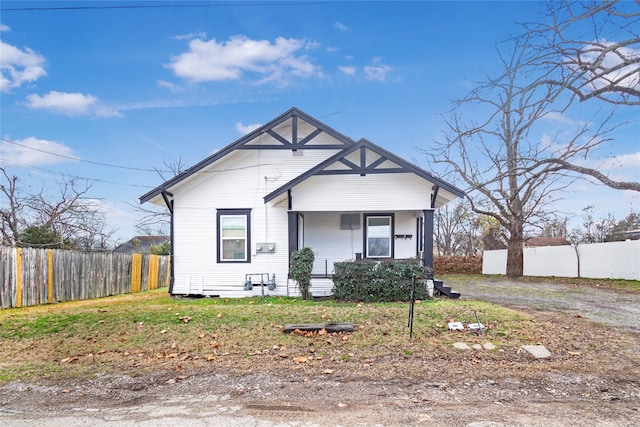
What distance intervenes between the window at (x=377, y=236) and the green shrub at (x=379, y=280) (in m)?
2.47

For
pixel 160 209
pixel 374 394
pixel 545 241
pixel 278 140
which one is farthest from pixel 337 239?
pixel 545 241

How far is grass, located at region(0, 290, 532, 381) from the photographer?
6.09 m

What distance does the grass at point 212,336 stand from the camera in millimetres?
6094

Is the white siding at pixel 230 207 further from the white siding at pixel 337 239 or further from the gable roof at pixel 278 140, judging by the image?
the white siding at pixel 337 239

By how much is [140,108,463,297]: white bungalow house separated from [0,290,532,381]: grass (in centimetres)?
303

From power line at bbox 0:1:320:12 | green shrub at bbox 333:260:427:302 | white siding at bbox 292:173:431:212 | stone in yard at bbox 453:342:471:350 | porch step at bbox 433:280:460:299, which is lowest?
stone in yard at bbox 453:342:471:350

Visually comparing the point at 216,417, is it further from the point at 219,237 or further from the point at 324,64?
the point at 324,64

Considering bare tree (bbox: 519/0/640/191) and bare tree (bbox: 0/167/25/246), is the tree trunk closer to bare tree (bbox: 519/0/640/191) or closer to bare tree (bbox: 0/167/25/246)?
bare tree (bbox: 519/0/640/191)

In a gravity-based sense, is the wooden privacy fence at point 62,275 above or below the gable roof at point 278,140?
below

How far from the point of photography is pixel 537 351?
6129mm

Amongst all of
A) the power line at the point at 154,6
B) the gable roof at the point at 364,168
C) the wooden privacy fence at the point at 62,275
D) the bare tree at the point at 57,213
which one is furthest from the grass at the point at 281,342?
the bare tree at the point at 57,213

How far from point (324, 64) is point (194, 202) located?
23.4 ft

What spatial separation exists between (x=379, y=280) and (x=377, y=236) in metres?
2.91

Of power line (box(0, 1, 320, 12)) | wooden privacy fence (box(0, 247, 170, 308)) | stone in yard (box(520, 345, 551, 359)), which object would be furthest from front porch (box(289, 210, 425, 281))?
wooden privacy fence (box(0, 247, 170, 308))
